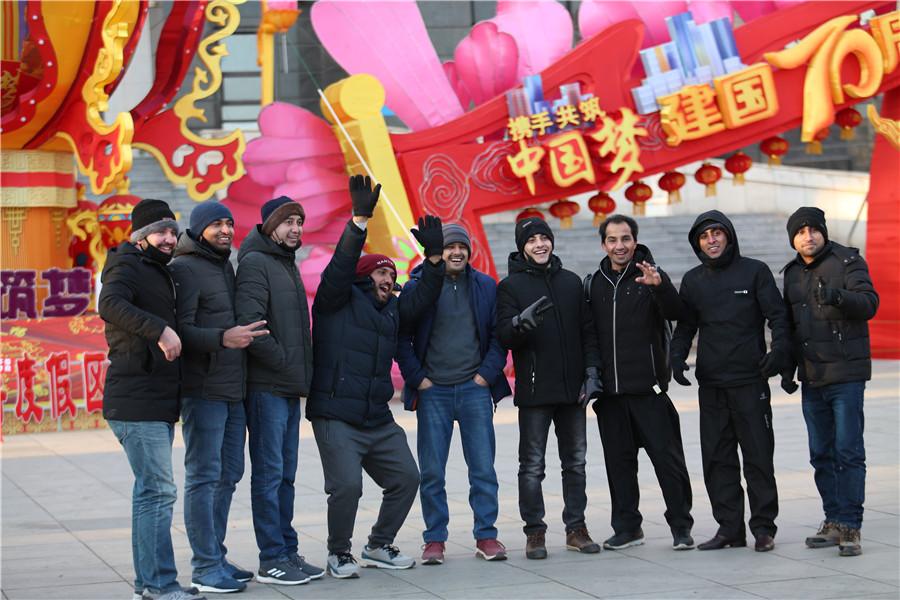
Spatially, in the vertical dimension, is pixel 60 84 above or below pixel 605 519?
above

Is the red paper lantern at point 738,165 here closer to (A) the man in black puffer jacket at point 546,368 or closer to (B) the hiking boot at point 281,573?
(A) the man in black puffer jacket at point 546,368

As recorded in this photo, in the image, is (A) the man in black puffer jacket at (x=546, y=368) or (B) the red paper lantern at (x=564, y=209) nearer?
(A) the man in black puffer jacket at (x=546, y=368)

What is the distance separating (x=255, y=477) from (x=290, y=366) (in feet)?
1.85

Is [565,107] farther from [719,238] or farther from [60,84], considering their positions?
[719,238]

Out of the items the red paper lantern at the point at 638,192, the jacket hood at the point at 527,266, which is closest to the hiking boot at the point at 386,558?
the jacket hood at the point at 527,266

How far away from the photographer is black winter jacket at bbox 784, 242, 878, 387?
22.6ft

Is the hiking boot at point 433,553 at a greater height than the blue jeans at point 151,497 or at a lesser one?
lesser

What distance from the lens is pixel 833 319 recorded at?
6.95m

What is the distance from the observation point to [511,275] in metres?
7.28

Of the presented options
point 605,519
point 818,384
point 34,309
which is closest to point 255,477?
point 605,519

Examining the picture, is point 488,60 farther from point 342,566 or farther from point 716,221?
point 342,566

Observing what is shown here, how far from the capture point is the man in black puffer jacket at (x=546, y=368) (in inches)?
278

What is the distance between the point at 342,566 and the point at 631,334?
1.95 meters

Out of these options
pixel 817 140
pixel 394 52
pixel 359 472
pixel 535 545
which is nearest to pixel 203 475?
pixel 359 472
